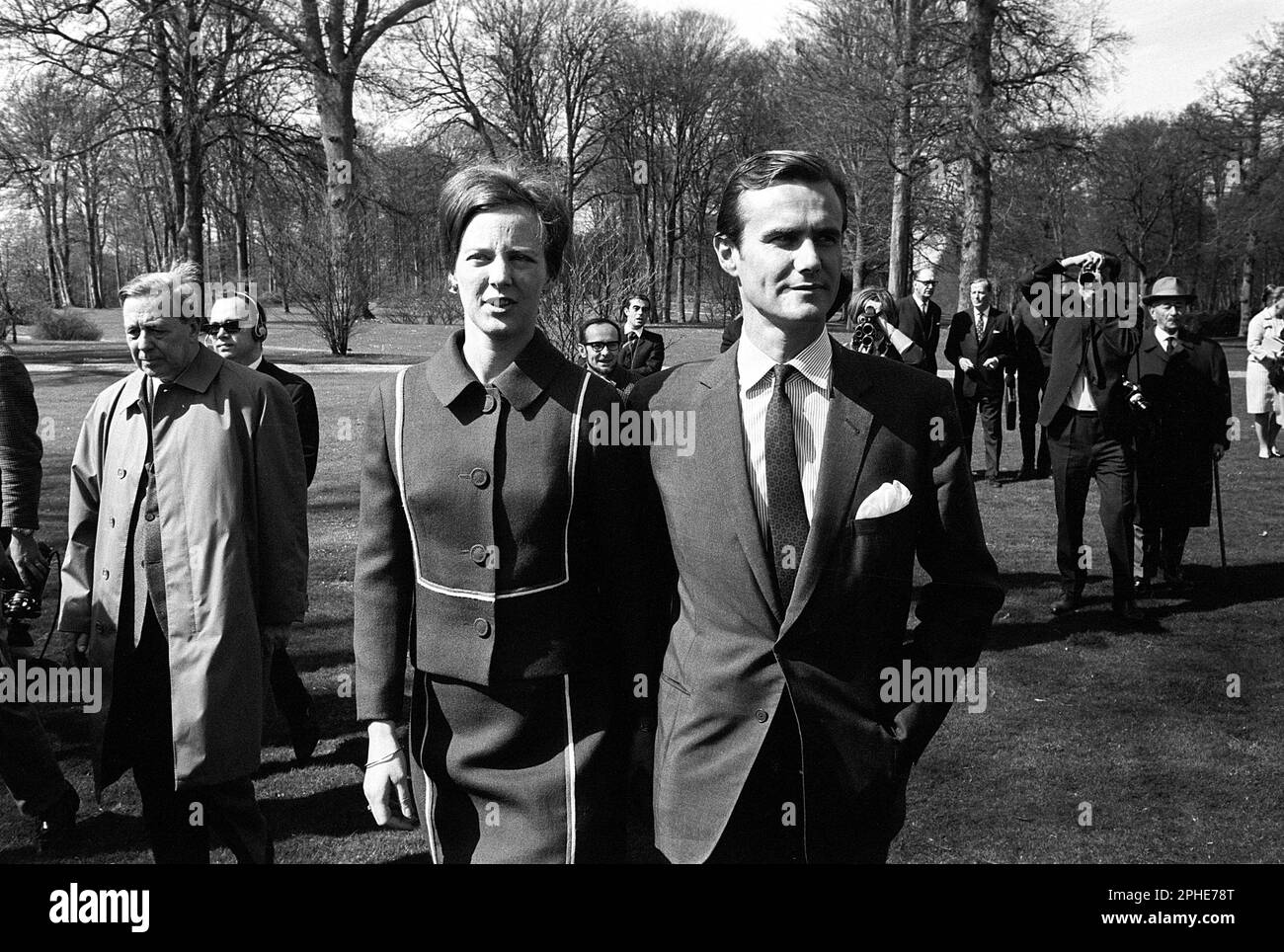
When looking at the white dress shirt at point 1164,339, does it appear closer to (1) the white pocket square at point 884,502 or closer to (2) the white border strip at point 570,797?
(1) the white pocket square at point 884,502

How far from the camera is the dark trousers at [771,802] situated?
2330 mm

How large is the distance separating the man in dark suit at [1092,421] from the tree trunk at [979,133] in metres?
12.9

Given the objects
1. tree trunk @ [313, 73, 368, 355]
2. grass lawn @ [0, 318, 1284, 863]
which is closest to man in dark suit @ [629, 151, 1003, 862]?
grass lawn @ [0, 318, 1284, 863]

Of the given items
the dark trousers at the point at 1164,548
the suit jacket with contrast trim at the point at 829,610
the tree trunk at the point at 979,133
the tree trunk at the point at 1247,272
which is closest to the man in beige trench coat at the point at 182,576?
the suit jacket with contrast trim at the point at 829,610

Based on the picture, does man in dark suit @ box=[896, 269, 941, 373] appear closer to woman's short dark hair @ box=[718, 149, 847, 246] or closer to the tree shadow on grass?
the tree shadow on grass

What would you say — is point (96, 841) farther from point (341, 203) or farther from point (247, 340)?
point (341, 203)

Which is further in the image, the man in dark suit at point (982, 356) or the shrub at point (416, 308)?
the shrub at point (416, 308)

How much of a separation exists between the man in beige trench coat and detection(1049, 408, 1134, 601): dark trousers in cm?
542

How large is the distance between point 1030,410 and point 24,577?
1058cm

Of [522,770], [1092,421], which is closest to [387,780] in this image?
[522,770]

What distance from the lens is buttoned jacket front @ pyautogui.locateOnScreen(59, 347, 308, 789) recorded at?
360cm

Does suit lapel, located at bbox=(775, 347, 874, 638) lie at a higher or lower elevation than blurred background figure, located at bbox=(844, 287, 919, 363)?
lower
